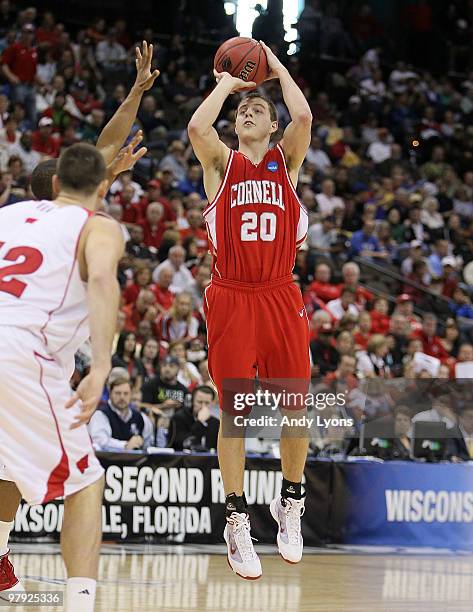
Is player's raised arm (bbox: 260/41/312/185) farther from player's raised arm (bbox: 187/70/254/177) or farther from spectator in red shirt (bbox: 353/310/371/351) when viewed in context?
spectator in red shirt (bbox: 353/310/371/351)

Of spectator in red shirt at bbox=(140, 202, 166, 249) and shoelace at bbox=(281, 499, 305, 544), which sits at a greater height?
spectator in red shirt at bbox=(140, 202, 166, 249)

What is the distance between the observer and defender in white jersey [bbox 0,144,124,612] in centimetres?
540

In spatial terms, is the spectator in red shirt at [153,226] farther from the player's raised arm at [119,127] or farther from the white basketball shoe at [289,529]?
the white basketball shoe at [289,529]

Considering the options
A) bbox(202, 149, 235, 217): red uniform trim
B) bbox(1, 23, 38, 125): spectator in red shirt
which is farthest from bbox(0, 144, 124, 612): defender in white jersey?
bbox(1, 23, 38, 125): spectator in red shirt

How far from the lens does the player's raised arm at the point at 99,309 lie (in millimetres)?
5328

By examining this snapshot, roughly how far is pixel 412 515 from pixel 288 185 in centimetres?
574

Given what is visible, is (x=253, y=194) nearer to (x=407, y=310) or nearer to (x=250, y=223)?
(x=250, y=223)

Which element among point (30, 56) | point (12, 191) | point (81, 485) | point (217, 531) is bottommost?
point (217, 531)

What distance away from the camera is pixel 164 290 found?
14.6 m

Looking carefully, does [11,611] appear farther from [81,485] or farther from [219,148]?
[219,148]

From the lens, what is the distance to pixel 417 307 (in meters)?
17.6

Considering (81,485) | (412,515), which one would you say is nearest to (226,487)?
(81,485)

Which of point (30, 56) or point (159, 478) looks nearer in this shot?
point (159, 478)

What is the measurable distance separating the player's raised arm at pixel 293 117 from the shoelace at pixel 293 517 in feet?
7.01
